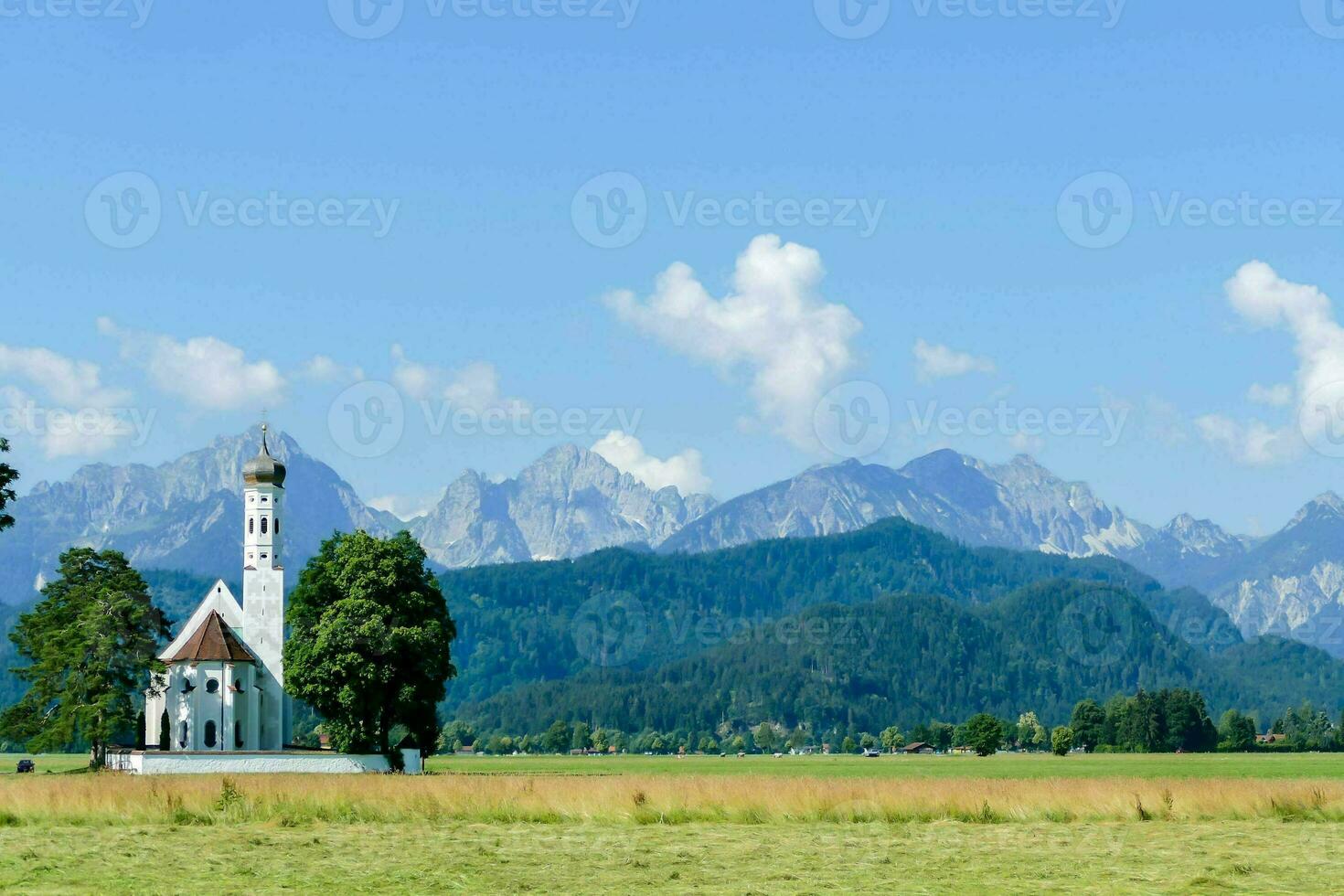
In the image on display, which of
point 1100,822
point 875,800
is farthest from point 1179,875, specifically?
point 875,800

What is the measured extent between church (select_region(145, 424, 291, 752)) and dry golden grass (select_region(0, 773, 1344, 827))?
6151 cm

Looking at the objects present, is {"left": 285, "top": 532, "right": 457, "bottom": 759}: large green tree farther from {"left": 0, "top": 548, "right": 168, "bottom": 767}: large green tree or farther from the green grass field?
the green grass field

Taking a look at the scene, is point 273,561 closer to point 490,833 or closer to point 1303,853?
point 490,833

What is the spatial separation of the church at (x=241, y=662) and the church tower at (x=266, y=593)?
66mm

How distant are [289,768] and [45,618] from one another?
21.5 metres

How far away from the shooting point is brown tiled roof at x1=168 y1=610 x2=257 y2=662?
110 metres

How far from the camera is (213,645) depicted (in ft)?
364

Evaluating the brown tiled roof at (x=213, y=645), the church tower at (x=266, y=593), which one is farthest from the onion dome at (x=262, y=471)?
the brown tiled roof at (x=213, y=645)

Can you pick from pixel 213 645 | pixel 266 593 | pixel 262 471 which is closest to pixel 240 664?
pixel 213 645

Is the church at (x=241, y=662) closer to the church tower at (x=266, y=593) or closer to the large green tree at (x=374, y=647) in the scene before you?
the church tower at (x=266, y=593)

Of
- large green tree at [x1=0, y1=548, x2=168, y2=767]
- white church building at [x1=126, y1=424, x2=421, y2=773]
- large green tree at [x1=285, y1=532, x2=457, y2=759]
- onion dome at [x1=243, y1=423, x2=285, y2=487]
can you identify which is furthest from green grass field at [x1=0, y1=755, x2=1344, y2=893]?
onion dome at [x1=243, y1=423, x2=285, y2=487]


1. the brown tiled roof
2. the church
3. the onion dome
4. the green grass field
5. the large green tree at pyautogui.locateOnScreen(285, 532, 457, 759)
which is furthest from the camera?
the onion dome

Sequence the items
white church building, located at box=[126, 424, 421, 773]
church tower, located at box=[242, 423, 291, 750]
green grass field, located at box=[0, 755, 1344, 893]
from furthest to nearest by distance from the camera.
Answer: church tower, located at box=[242, 423, 291, 750]
white church building, located at box=[126, 424, 421, 773]
green grass field, located at box=[0, 755, 1344, 893]

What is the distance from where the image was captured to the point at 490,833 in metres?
37.7
